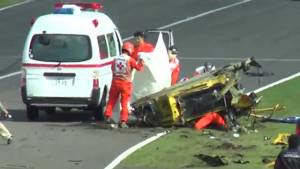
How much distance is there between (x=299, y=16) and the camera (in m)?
35.8

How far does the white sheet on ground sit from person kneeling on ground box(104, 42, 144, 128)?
83 cm

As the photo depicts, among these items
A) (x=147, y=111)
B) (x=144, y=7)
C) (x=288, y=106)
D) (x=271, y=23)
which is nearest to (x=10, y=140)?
(x=147, y=111)

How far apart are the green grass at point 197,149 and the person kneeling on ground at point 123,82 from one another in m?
1.16

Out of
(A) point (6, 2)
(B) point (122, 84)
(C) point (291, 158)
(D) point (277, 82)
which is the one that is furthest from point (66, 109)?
(A) point (6, 2)

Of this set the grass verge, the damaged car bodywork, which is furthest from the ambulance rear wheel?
the grass verge

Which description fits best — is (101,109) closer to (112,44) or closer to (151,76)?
(151,76)

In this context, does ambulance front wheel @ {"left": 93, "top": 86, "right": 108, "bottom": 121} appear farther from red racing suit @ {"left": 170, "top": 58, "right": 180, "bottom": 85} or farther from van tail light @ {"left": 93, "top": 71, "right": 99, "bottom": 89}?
red racing suit @ {"left": 170, "top": 58, "right": 180, "bottom": 85}

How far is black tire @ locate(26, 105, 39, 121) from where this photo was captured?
18.5 m

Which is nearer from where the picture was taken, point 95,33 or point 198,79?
point 198,79

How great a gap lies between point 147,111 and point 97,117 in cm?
185

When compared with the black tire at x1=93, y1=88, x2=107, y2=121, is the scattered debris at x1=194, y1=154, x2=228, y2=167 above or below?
above

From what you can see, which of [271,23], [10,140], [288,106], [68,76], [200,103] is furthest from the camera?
[271,23]

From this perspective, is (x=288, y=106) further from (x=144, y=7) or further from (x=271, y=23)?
(x=144, y=7)

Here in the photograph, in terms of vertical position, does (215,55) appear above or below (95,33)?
below
